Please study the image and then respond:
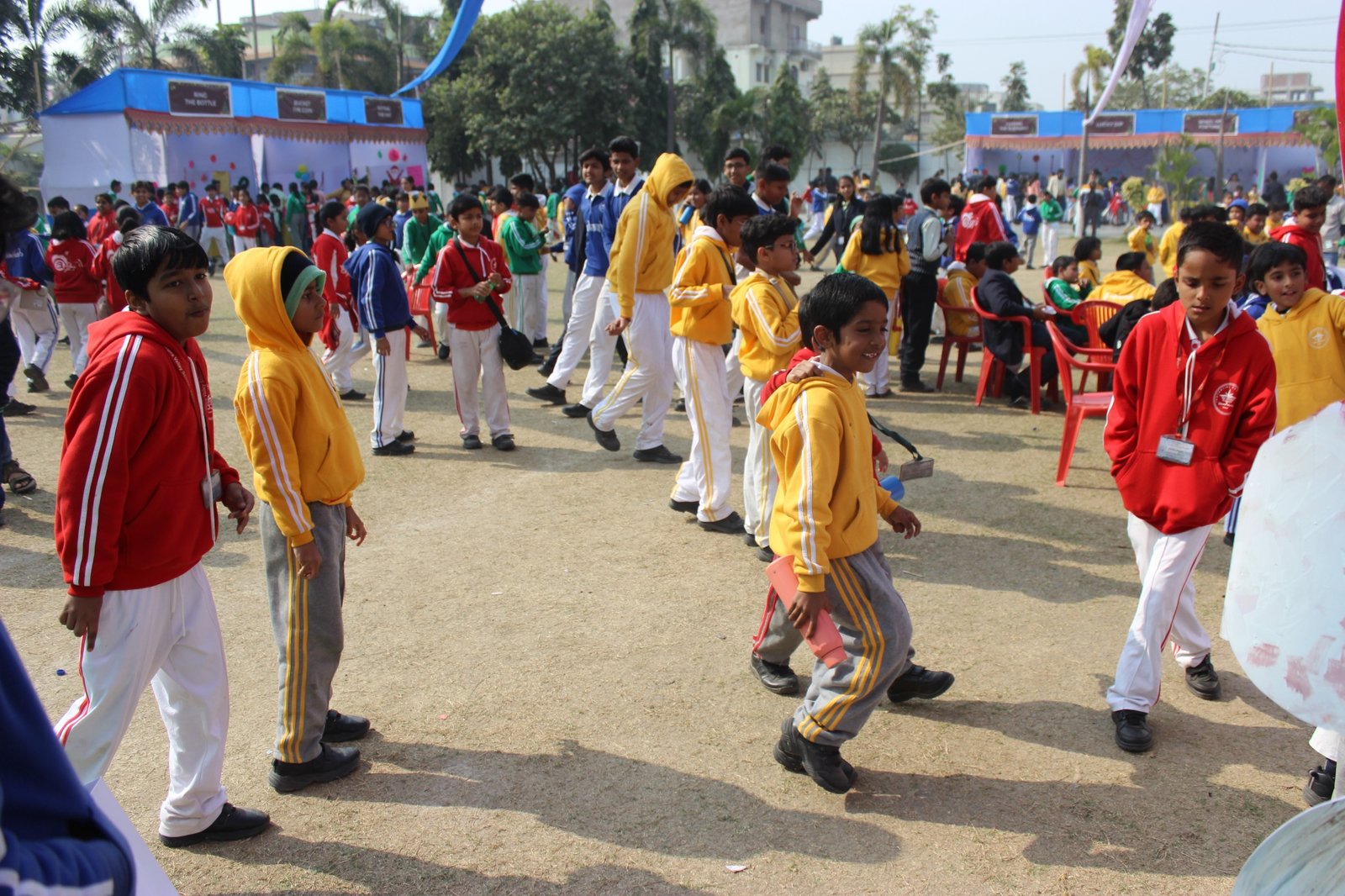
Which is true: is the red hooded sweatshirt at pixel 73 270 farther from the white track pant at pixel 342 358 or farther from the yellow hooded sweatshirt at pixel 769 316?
the yellow hooded sweatshirt at pixel 769 316

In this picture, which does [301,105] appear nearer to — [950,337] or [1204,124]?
[950,337]

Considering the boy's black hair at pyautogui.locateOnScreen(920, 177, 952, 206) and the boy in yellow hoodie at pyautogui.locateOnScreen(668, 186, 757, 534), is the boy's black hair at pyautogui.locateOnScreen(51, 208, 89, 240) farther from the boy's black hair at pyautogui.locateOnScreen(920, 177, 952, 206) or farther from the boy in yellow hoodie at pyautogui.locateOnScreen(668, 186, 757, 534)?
the boy's black hair at pyautogui.locateOnScreen(920, 177, 952, 206)

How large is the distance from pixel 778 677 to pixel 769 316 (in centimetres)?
190

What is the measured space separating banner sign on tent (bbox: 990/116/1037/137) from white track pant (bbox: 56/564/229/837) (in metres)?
47.3

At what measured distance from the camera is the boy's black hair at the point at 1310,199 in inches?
284

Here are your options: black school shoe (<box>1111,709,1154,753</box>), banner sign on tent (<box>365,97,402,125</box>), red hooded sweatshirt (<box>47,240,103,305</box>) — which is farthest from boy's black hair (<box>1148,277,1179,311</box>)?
banner sign on tent (<box>365,97,402,125</box>)

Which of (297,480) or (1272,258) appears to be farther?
(1272,258)

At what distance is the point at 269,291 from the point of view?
10.7 ft

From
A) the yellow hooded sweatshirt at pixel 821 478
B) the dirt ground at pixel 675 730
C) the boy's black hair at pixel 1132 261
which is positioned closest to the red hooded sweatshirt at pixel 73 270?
the dirt ground at pixel 675 730

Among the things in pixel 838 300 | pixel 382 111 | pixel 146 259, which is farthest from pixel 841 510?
pixel 382 111

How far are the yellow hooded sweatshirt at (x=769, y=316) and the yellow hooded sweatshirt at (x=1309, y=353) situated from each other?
220cm

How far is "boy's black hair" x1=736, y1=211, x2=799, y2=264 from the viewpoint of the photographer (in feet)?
16.8

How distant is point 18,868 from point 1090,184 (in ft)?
95.0

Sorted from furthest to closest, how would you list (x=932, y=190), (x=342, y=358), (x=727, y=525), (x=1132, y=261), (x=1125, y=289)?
1. (x=932, y=190)
2. (x=342, y=358)
3. (x=1132, y=261)
4. (x=1125, y=289)
5. (x=727, y=525)
